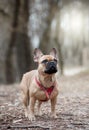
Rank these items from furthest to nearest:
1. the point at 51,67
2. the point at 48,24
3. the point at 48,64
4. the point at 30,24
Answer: the point at 48,24 → the point at 30,24 → the point at 48,64 → the point at 51,67

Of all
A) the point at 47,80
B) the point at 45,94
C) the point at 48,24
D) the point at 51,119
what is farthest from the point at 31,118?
the point at 48,24

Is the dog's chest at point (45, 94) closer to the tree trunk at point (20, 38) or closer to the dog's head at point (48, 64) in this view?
the dog's head at point (48, 64)

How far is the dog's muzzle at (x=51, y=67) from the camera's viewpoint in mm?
9820

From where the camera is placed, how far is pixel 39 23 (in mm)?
34281

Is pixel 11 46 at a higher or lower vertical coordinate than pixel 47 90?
higher

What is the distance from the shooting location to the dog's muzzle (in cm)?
982

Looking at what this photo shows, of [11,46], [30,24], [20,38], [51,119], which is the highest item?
[30,24]

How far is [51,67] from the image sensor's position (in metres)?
9.82

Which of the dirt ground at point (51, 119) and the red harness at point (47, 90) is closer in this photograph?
the dirt ground at point (51, 119)

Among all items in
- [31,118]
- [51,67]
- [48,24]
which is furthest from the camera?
[48,24]

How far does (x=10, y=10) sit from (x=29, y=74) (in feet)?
70.6

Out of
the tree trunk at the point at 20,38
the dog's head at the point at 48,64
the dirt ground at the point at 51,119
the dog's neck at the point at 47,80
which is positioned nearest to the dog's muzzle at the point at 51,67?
the dog's head at the point at 48,64

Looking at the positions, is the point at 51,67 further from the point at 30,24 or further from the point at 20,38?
the point at 30,24

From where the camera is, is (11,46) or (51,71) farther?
(11,46)
